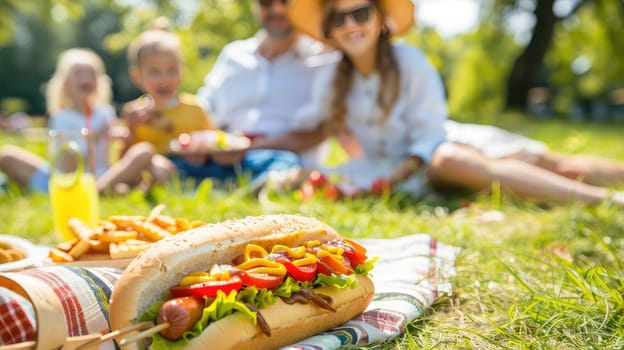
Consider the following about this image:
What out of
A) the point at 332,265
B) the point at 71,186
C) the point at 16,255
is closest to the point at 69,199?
the point at 71,186

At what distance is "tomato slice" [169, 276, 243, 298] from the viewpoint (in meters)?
1.56

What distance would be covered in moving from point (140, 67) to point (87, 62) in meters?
0.48

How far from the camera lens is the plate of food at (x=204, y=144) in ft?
14.4

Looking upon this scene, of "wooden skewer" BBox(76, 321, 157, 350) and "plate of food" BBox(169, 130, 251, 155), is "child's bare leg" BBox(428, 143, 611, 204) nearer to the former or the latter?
"plate of food" BBox(169, 130, 251, 155)

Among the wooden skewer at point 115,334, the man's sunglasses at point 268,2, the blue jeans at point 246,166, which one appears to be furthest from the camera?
the man's sunglasses at point 268,2

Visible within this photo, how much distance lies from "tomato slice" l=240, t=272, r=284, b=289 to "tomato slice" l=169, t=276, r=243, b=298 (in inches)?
1.2

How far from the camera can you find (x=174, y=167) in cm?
451

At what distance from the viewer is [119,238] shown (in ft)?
6.93

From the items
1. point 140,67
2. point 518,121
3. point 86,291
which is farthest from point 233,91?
point 518,121

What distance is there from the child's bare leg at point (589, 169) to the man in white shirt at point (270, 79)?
1.76m

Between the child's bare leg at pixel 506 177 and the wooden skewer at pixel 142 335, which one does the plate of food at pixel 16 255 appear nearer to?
the wooden skewer at pixel 142 335

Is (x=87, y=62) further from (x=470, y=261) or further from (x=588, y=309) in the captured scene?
(x=588, y=309)

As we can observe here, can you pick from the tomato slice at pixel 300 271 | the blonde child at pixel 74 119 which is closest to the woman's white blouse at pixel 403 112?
the blonde child at pixel 74 119

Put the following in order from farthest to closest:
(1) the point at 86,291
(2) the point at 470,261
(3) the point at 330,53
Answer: (3) the point at 330,53, (2) the point at 470,261, (1) the point at 86,291
